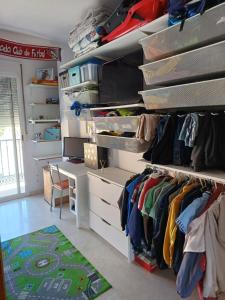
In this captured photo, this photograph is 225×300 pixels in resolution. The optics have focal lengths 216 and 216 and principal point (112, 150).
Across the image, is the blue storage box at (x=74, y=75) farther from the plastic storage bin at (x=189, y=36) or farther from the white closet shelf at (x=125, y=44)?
the plastic storage bin at (x=189, y=36)

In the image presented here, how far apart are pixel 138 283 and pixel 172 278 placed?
310 millimetres

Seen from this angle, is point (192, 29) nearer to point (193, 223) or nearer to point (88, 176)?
point (193, 223)

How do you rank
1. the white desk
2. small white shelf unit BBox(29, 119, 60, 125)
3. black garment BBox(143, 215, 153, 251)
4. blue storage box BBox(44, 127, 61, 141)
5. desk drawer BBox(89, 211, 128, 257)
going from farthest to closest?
blue storage box BBox(44, 127, 61, 141) < small white shelf unit BBox(29, 119, 60, 125) < the white desk < desk drawer BBox(89, 211, 128, 257) < black garment BBox(143, 215, 153, 251)

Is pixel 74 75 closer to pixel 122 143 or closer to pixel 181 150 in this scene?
pixel 122 143

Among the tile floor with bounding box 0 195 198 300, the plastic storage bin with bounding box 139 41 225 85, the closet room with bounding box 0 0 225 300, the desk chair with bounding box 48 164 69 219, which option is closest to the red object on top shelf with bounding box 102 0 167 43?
the closet room with bounding box 0 0 225 300

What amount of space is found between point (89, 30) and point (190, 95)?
4.96 feet

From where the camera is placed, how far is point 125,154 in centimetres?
258

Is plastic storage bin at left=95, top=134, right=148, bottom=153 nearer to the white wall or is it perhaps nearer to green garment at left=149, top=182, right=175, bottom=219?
green garment at left=149, top=182, right=175, bottom=219

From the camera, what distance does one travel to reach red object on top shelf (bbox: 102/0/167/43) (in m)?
1.55

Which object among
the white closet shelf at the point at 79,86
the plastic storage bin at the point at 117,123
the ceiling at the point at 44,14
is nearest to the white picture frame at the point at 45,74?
the ceiling at the point at 44,14

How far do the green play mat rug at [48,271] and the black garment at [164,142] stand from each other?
117 centimetres

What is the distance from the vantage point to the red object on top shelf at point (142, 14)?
1.55 m

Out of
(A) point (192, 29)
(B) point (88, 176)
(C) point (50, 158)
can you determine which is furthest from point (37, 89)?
(A) point (192, 29)

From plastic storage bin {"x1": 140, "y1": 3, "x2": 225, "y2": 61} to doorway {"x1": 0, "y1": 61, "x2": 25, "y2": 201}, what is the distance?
2.77 metres
